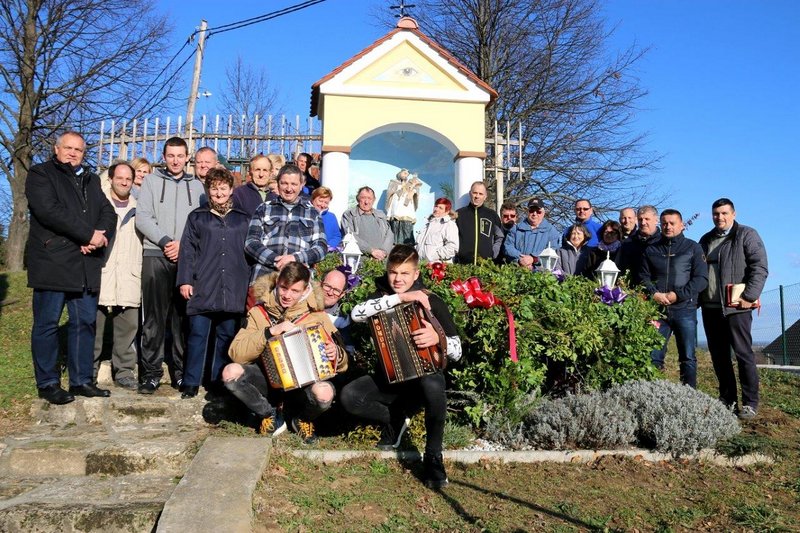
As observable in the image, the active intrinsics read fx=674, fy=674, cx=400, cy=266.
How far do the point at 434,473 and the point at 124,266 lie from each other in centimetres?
317

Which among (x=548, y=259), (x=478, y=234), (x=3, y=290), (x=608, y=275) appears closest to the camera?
(x=608, y=275)

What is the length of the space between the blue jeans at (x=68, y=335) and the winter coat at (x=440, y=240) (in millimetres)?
3649

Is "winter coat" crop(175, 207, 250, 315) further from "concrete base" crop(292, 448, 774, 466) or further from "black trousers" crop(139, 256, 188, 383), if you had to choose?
"concrete base" crop(292, 448, 774, 466)

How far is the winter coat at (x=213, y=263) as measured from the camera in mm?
5176

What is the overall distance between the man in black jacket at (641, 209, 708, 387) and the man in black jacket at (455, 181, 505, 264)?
1.98 meters

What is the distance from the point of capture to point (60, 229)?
4.90m

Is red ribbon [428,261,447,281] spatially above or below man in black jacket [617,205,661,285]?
below

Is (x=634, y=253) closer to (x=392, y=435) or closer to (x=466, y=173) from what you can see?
(x=392, y=435)

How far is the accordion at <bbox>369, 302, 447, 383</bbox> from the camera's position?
4113 mm

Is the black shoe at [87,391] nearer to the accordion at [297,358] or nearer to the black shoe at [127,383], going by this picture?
the black shoe at [127,383]

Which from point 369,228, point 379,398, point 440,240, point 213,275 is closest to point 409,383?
point 379,398

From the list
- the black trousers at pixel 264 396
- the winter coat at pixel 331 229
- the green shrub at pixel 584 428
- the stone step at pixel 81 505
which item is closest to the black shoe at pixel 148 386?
the black trousers at pixel 264 396

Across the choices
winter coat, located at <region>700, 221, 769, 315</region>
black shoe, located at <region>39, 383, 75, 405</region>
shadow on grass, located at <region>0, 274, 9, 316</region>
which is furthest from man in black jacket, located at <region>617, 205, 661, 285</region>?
shadow on grass, located at <region>0, 274, 9, 316</region>

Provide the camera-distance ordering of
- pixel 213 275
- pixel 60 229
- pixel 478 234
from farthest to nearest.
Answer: pixel 478 234 < pixel 213 275 < pixel 60 229
